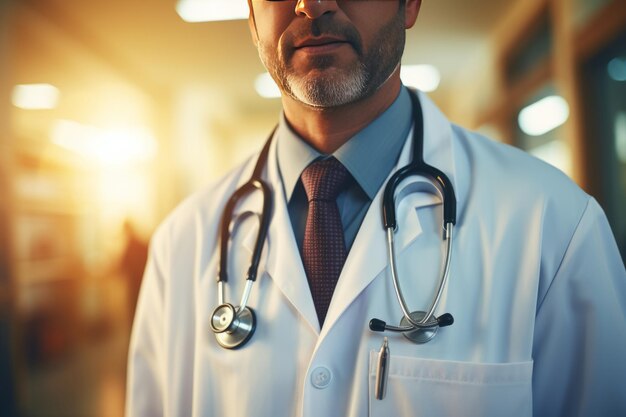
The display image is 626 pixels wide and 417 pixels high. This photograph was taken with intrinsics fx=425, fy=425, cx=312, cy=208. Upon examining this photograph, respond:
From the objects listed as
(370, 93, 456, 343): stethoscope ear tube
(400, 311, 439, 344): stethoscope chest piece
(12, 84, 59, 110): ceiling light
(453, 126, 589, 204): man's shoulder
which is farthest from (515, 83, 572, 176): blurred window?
(12, 84, 59, 110): ceiling light

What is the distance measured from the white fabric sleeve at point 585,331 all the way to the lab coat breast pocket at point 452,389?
0.17 feet

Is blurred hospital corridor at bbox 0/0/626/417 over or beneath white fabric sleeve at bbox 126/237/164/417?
over

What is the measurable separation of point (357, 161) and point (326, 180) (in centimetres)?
5

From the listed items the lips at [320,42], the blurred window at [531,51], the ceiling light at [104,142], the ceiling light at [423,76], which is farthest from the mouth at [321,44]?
the ceiling light at [104,142]

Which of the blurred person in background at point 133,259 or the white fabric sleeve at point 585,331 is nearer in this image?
the white fabric sleeve at point 585,331

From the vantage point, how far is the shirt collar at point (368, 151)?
1.96 ft

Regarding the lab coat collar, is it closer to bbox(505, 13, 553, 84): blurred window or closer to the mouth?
the mouth

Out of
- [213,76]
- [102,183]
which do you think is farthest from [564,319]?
[102,183]

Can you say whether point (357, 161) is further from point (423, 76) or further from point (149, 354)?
point (423, 76)

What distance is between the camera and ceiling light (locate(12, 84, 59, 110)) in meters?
2.18

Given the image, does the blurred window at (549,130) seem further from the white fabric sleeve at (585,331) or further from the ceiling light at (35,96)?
the ceiling light at (35,96)

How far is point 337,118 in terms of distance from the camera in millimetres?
595

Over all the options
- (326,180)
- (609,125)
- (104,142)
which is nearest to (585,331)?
(326,180)

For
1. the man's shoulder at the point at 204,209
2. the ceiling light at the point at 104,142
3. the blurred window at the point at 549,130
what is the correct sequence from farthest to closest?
the ceiling light at the point at 104,142 < the blurred window at the point at 549,130 < the man's shoulder at the point at 204,209
